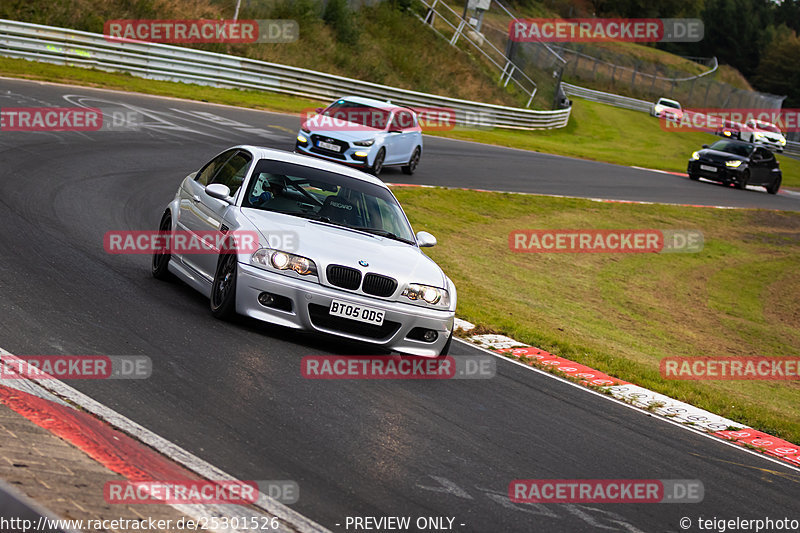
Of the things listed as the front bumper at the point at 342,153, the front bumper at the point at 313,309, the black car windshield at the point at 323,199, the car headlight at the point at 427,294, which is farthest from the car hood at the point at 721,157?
the front bumper at the point at 313,309

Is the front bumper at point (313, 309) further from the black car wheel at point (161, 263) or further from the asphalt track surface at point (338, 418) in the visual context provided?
the black car wheel at point (161, 263)

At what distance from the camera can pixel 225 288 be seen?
8188 millimetres

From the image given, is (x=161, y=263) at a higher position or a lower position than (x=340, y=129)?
lower

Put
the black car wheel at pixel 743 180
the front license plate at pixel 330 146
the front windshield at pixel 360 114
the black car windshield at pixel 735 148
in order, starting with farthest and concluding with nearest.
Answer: the black car windshield at pixel 735 148, the black car wheel at pixel 743 180, the front windshield at pixel 360 114, the front license plate at pixel 330 146

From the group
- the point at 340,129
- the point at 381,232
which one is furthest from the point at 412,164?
the point at 381,232

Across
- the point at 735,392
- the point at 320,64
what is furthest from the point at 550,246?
the point at 320,64

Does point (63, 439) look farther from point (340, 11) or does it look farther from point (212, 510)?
point (340, 11)

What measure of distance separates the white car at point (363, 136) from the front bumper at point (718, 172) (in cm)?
1576

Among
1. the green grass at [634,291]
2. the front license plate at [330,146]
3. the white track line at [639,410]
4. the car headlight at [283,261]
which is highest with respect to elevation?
the car headlight at [283,261]

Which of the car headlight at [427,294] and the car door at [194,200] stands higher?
the car door at [194,200]

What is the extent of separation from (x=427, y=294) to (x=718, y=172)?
1149 inches

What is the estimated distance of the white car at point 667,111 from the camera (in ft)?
219

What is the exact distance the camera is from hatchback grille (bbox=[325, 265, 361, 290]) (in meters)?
7.88

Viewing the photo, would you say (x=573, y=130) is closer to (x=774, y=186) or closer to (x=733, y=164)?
(x=774, y=186)
